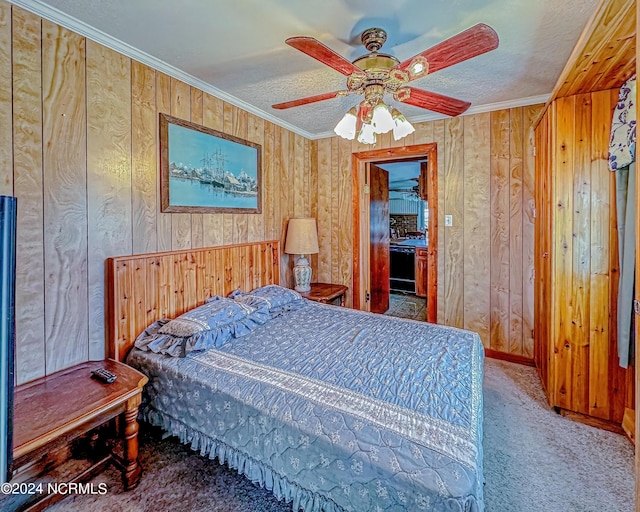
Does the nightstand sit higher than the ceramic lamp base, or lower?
lower

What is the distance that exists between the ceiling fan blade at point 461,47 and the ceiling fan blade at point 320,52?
0.29 metres

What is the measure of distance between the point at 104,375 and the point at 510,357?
326cm

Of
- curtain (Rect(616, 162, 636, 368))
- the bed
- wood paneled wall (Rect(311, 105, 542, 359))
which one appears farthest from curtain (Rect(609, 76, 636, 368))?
wood paneled wall (Rect(311, 105, 542, 359))

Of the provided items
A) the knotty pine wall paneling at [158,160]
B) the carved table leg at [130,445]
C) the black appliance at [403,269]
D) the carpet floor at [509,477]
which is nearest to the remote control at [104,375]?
the carved table leg at [130,445]

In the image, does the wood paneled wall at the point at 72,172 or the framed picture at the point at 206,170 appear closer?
the wood paneled wall at the point at 72,172

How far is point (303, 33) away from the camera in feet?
6.02

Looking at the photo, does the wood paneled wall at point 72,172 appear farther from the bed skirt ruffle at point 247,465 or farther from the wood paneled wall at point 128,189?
the bed skirt ruffle at point 247,465

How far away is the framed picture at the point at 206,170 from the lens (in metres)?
2.33

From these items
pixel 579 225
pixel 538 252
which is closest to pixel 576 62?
pixel 579 225

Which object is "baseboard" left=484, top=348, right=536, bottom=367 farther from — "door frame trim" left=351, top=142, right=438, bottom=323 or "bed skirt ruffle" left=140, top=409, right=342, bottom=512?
"bed skirt ruffle" left=140, top=409, right=342, bottom=512

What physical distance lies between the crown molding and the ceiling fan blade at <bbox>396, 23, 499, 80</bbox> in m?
1.70

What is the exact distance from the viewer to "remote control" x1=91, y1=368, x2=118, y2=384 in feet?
5.40

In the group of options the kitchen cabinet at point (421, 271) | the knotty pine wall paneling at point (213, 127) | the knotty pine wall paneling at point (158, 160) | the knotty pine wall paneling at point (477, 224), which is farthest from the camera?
the kitchen cabinet at point (421, 271)

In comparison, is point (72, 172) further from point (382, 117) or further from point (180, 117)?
point (382, 117)
